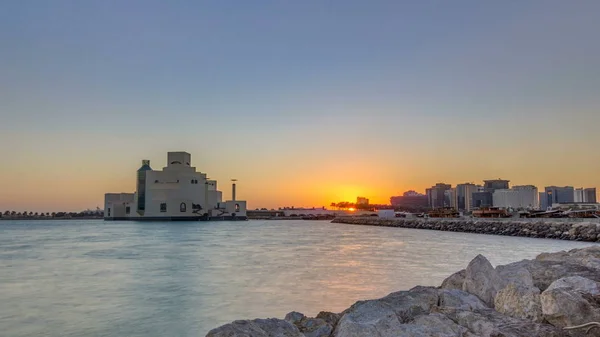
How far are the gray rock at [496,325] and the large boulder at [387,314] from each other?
364 mm

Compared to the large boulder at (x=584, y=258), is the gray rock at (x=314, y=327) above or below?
below

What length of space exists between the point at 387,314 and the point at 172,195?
81.5 meters

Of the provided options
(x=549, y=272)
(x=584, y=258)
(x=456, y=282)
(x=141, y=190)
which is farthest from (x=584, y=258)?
(x=141, y=190)

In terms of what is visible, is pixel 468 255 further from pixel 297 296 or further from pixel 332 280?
pixel 297 296

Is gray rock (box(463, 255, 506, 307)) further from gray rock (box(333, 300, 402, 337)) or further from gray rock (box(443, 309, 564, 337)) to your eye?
gray rock (box(333, 300, 402, 337))

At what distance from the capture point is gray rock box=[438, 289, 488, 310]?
4168mm

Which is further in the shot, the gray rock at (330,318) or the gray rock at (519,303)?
the gray rock at (330,318)

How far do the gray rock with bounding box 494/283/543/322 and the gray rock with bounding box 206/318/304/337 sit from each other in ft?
6.61

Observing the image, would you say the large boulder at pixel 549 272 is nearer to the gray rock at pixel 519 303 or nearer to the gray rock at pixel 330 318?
the gray rock at pixel 519 303

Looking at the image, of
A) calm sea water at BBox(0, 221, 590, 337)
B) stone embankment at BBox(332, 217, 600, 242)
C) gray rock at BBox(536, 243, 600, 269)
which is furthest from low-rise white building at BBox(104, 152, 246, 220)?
gray rock at BBox(536, 243, 600, 269)

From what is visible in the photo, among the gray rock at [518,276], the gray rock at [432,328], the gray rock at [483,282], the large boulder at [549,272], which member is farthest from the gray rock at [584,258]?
the gray rock at [432,328]

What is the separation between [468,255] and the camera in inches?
671

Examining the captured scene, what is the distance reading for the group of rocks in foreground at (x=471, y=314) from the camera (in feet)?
11.3

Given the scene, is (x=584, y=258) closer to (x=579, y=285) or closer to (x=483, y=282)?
(x=579, y=285)
